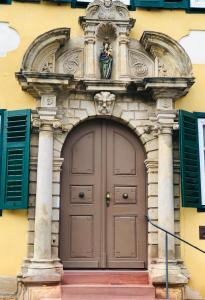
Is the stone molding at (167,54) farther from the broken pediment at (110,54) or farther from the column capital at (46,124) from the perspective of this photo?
the column capital at (46,124)

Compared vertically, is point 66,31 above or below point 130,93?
above

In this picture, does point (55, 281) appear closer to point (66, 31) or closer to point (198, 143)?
point (198, 143)

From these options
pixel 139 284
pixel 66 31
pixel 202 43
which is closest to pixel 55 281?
pixel 139 284

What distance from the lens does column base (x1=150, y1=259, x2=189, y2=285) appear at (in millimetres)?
6910

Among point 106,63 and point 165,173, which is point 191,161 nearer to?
point 165,173

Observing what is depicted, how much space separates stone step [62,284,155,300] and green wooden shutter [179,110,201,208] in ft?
4.52

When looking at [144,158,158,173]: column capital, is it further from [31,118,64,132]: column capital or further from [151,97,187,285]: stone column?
[31,118,64,132]: column capital

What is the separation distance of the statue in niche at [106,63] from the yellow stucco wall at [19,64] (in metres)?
0.55

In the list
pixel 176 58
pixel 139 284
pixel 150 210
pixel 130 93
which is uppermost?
pixel 176 58

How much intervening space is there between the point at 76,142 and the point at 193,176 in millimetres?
1841

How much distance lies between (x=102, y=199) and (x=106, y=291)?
4.59 ft

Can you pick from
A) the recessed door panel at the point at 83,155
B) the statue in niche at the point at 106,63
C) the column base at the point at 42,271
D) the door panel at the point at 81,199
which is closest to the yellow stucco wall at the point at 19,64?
the column base at the point at 42,271

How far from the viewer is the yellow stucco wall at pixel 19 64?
7.25 m

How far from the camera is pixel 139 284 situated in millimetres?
7043
